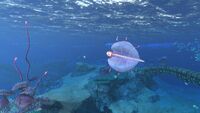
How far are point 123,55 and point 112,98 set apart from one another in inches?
249

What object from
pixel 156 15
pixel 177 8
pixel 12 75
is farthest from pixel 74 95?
pixel 12 75

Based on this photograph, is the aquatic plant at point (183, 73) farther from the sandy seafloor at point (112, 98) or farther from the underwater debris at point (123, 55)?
→ the underwater debris at point (123, 55)

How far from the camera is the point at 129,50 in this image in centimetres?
670

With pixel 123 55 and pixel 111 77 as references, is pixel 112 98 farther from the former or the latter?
pixel 123 55

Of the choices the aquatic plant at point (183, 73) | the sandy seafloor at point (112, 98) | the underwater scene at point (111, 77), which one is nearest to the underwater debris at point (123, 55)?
the underwater scene at point (111, 77)

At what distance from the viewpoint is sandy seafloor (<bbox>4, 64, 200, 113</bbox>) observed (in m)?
10.5

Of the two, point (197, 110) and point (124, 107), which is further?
point (197, 110)

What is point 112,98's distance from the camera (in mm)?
12789

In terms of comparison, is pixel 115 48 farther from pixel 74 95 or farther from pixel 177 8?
pixel 177 8

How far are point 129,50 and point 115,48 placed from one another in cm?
38

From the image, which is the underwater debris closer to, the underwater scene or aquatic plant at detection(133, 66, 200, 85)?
the underwater scene

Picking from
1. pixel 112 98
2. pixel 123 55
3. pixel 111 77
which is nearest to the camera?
pixel 123 55

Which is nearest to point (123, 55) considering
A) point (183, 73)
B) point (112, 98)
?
point (183, 73)

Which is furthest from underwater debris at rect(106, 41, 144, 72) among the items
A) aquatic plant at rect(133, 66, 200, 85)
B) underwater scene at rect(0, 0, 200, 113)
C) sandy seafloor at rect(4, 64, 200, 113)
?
sandy seafloor at rect(4, 64, 200, 113)
